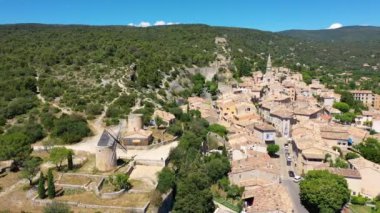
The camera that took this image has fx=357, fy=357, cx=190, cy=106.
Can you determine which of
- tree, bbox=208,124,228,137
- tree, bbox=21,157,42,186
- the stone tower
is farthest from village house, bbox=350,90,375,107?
tree, bbox=21,157,42,186

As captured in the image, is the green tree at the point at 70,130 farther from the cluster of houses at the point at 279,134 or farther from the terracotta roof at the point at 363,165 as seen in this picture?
the terracotta roof at the point at 363,165

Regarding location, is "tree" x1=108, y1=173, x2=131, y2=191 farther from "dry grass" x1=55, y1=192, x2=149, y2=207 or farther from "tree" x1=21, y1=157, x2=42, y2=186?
"tree" x1=21, y1=157, x2=42, y2=186

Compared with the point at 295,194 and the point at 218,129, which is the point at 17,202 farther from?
the point at 218,129

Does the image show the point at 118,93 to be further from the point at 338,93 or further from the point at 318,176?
the point at 338,93

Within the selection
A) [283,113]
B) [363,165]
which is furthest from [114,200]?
[283,113]

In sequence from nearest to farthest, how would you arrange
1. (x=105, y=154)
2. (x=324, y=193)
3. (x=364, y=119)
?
(x=324, y=193) < (x=105, y=154) < (x=364, y=119)

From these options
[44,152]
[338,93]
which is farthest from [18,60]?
[338,93]

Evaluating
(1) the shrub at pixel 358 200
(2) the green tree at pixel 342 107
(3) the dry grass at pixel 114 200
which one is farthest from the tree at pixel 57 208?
(2) the green tree at pixel 342 107
